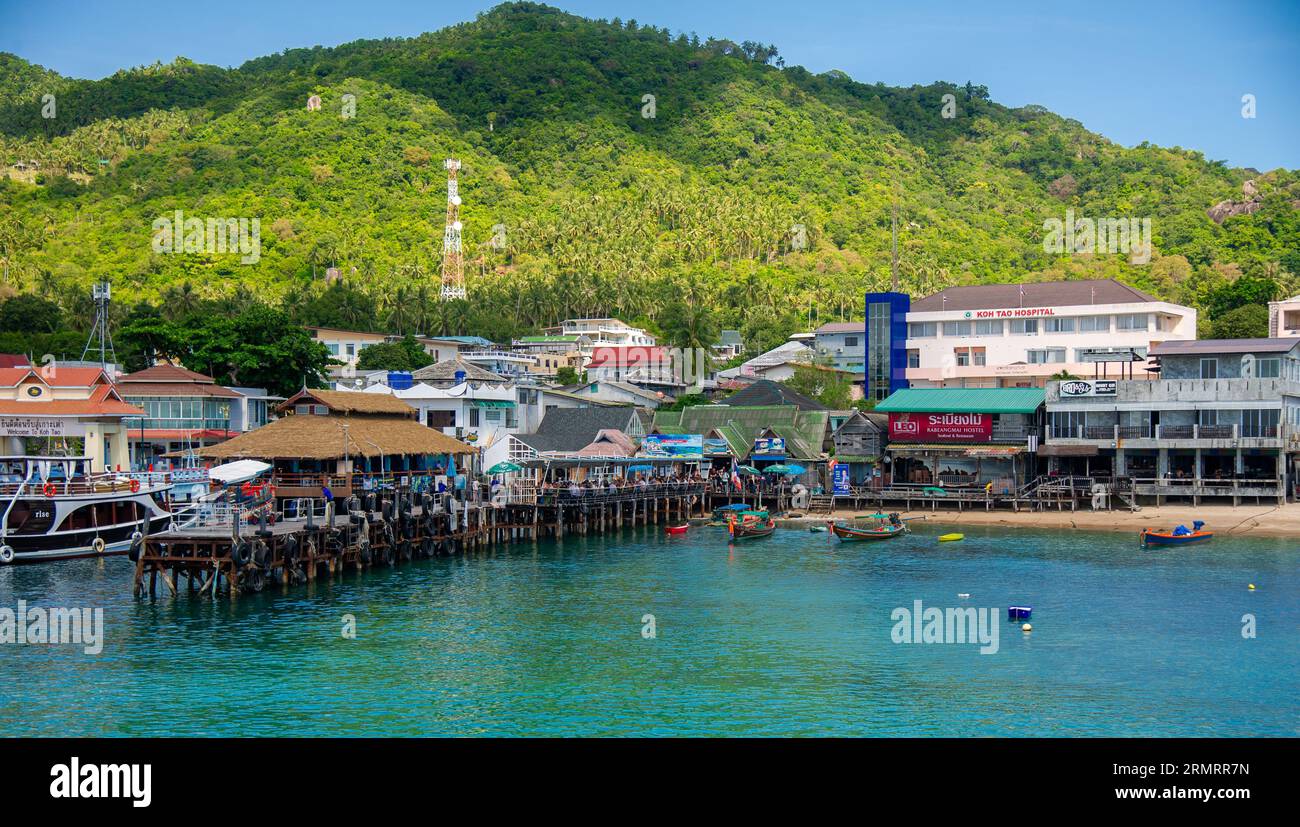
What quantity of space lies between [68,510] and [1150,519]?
58.7m

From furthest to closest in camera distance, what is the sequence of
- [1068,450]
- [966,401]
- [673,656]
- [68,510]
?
[966,401], [1068,450], [68,510], [673,656]

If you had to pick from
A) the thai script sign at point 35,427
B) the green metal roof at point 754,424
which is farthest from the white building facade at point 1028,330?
the thai script sign at point 35,427

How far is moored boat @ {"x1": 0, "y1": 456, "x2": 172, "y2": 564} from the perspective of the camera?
5250 centimetres

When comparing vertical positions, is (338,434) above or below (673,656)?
above

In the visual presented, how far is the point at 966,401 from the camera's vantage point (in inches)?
3204

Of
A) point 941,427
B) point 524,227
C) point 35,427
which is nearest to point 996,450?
point 941,427

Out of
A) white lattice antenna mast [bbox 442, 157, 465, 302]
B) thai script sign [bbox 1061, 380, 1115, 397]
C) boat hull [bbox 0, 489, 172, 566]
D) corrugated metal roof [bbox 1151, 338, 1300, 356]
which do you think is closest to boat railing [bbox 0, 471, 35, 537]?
boat hull [bbox 0, 489, 172, 566]

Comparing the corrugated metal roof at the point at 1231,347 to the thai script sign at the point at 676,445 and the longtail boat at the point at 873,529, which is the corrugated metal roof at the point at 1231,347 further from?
the thai script sign at the point at 676,445

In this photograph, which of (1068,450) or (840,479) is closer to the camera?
(1068,450)

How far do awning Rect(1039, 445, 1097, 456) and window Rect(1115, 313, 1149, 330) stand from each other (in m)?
20.3

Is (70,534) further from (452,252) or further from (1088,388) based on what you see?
(452,252)

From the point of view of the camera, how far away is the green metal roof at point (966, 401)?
79.3 m

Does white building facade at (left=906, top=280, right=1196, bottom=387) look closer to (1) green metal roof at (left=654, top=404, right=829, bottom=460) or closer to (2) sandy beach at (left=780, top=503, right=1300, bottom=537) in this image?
(1) green metal roof at (left=654, top=404, right=829, bottom=460)
